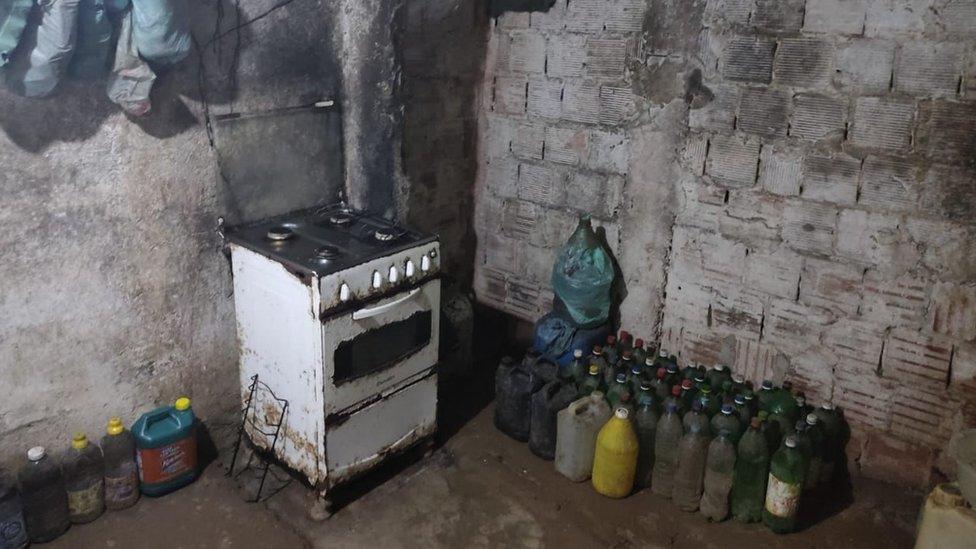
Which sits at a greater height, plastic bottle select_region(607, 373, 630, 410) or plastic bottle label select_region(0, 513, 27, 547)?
plastic bottle select_region(607, 373, 630, 410)

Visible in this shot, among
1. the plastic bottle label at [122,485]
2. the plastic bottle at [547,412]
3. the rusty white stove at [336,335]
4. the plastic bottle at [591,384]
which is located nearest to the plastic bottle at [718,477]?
the plastic bottle at [591,384]

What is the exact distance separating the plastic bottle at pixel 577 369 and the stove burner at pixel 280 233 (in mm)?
1692

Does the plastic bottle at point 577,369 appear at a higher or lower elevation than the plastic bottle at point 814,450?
higher

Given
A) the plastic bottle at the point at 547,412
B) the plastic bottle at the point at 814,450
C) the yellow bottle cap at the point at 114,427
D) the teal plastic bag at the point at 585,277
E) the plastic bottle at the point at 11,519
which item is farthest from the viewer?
the teal plastic bag at the point at 585,277

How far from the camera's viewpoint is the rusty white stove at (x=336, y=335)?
11.4 ft

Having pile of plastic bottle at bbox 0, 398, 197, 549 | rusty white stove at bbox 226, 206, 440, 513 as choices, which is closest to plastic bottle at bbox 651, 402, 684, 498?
rusty white stove at bbox 226, 206, 440, 513

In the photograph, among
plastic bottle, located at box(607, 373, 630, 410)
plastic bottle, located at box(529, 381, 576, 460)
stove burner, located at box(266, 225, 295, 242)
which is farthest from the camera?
plastic bottle, located at box(529, 381, 576, 460)

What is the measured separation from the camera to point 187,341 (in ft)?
12.9

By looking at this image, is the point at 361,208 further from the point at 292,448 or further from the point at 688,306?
the point at 688,306

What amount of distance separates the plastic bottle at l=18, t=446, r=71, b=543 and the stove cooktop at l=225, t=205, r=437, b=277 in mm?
1295

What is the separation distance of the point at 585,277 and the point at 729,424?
127cm

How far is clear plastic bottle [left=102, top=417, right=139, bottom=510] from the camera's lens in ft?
12.0

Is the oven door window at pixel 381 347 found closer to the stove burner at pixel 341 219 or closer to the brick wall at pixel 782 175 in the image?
the stove burner at pixel 341 219

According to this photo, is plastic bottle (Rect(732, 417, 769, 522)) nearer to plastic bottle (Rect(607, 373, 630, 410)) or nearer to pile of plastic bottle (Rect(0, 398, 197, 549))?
plastic bottle (Rect(607, 373, 630, 410))
